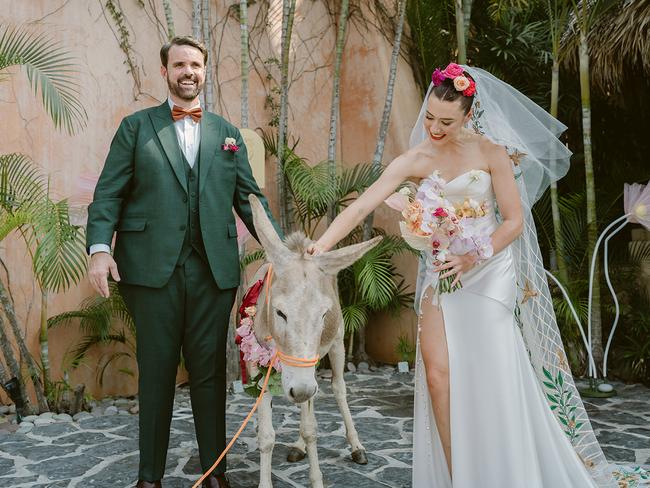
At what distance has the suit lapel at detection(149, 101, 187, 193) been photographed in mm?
3207

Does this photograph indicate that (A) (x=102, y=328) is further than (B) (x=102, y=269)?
Yes

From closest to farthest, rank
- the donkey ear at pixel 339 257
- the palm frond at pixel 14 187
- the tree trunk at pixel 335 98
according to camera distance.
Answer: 1. the donkey ear at pixel 339 257
2. the palm frond at pixel 14 187
3. the tree trunk at pixel 335 98

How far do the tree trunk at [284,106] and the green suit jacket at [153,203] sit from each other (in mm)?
4049

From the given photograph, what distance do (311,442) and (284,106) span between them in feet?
15.5

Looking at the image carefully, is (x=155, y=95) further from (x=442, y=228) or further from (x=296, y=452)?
(x=442, y=228)

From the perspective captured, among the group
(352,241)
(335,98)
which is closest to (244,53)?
(335,98)

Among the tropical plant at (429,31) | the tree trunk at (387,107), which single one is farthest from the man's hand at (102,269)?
the tropical plant at (429,31)

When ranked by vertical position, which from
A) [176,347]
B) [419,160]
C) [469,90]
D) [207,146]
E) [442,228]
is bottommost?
[176,347]

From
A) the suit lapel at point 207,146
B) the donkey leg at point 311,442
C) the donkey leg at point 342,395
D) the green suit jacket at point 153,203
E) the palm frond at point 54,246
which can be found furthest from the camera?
the palm frond at point 54,246

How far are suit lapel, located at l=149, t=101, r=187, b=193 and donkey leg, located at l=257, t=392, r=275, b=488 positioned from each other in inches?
46.9

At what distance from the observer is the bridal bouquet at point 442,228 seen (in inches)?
109

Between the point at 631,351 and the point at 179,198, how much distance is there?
5.50 m

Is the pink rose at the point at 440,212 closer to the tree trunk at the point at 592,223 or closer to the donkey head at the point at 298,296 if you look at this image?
the donkey head at the point at 298,296

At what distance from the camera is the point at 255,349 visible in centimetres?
325
